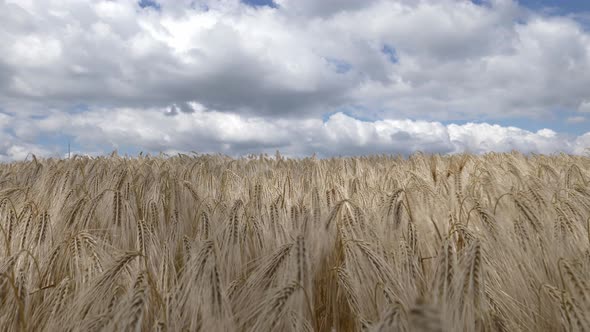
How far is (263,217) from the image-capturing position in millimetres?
2549

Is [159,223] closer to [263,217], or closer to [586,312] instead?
[263,217]

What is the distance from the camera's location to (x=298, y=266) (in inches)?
64.7

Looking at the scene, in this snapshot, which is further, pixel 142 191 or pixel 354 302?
pixel 142 191

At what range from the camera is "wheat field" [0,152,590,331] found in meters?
1.48

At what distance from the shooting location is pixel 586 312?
1.50 meters

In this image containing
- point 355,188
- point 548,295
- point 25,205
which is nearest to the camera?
point 548,295

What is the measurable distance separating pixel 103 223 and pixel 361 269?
64.3 inches

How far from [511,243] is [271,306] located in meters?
1.39

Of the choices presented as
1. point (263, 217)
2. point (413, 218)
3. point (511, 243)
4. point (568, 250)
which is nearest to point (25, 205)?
point (263, 217)

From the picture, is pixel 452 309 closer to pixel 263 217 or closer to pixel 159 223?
pixel 263 217

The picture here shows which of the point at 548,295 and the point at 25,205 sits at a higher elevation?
the point at 25,205

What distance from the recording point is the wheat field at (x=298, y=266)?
1479 mm

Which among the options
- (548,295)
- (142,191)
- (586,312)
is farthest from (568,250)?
(142,191)

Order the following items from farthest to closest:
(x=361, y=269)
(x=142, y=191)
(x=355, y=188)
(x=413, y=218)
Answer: (x=355, y=188) < (x=142, y=191) < (x=413, y=218) < (x=361, y=269)
